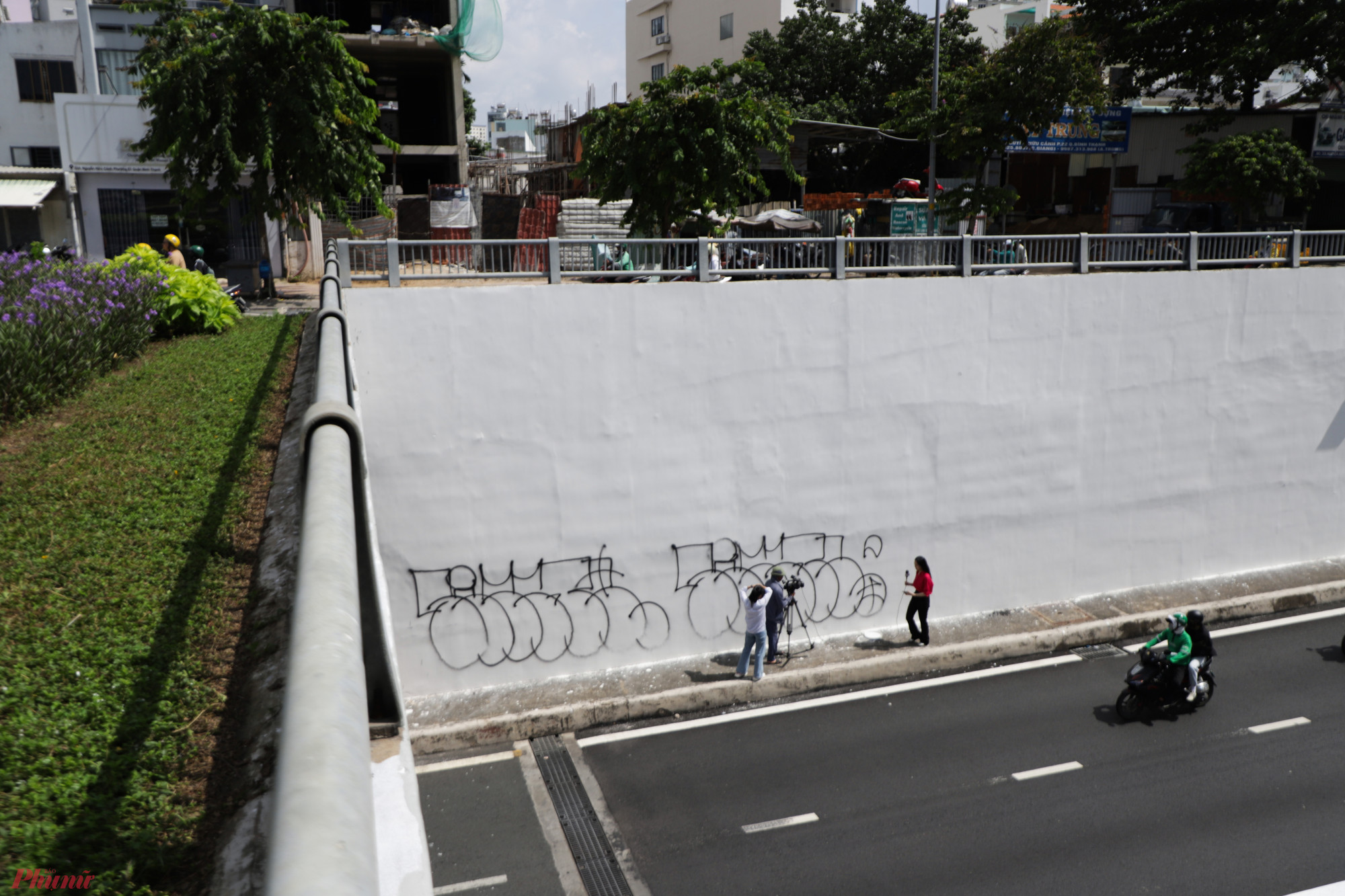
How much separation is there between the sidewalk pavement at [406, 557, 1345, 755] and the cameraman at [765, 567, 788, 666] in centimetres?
52

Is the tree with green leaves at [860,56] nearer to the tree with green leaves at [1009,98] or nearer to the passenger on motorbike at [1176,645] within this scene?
the tree with green leaves at [1009,98]

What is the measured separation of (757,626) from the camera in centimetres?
1180

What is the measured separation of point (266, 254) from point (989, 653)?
21397 millimetres

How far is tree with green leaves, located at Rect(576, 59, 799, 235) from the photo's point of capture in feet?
60.7

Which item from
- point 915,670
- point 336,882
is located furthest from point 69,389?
point 915,670

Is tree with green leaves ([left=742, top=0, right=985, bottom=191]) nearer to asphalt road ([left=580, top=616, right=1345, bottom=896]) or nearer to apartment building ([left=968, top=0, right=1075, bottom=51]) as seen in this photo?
apartment building ([left=968, top=0, right=1075, bottom=51])

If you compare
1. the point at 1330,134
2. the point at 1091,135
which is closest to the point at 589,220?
the point at 1091,135

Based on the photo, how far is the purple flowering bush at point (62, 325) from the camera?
7.46 meters

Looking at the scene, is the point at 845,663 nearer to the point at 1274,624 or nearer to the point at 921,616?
the point at 921,616

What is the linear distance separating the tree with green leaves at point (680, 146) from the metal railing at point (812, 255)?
482 centimetres

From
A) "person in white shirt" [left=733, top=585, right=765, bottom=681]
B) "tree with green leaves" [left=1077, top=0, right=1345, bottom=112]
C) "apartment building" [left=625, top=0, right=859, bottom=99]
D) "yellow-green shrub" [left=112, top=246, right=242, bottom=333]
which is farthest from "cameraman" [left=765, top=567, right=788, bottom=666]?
"apartment building" [left=625, top=0, right=859, bottom=99]

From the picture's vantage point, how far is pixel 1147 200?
29266mm

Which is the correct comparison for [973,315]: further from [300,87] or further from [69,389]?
[300,87]

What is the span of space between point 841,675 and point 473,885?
580 centimetres
